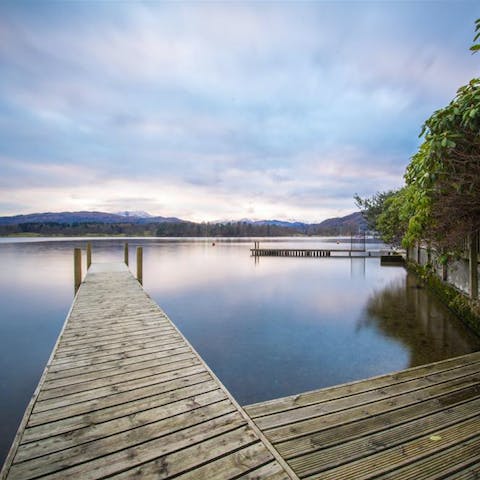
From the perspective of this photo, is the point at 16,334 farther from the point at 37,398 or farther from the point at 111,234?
the point at 111,234

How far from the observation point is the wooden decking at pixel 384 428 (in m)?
1.70

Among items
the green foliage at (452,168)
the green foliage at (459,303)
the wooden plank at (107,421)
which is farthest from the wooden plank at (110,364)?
the green foliage at (459,303)

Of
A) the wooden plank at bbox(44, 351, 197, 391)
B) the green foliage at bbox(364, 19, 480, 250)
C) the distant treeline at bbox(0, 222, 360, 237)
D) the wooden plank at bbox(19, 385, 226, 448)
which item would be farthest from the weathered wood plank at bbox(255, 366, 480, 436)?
the distant treeline at bbox(0, 222, 360, 237)

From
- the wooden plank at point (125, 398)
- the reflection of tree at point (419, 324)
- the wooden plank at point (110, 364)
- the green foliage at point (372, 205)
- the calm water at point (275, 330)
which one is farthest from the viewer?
the green foliage at point (372, 205)

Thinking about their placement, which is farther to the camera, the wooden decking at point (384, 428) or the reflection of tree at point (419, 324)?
the reflection of tree at point (419, 324)

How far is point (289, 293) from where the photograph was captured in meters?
10.9

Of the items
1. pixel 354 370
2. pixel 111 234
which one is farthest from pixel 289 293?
pixel 111 234

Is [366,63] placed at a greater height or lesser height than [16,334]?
greater

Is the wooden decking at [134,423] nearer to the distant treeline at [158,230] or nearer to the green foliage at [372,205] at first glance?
the green foliage at [372,205]

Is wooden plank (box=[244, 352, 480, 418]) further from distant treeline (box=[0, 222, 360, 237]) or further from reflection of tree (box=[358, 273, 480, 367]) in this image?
distant treeline (box=[0, 222, 360, 237])

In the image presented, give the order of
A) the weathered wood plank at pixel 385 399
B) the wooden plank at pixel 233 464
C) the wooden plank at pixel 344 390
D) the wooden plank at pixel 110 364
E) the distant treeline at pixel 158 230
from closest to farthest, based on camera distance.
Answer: the wooden plank at pixel 233 464 < the weathered wood plank at pixel 385 399 < the wooden plank at pixel 344 390 < the wooden plank at pixel 110 364 < the distant treeline at pixel 158 230

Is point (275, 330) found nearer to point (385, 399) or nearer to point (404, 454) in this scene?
point (385, 399)

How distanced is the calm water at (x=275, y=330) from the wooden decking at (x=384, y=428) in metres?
1.49

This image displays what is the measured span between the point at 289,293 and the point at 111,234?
94079 mm
